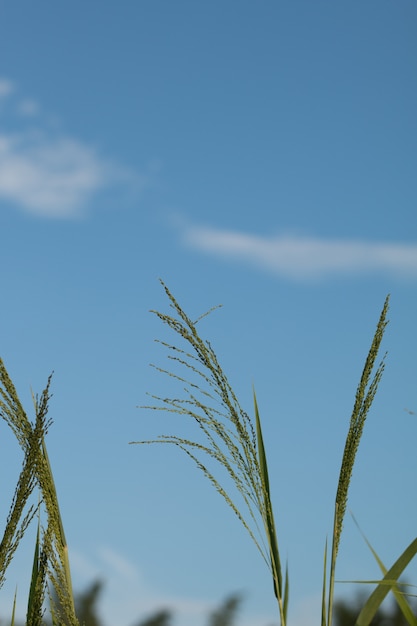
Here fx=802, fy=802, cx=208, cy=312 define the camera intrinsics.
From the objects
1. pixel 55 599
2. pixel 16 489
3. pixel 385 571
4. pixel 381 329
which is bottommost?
pixel 385 571

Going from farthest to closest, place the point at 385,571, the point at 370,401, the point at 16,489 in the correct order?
1. the point at 16,489
2. the point at 370,401
3. the point at 385,571

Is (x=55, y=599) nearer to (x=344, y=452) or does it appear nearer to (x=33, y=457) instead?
(x=33, y=457)

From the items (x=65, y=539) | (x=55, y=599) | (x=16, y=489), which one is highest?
(x=16, y=489)

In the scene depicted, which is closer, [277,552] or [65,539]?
[277,552]

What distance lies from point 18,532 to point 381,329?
1440 mm

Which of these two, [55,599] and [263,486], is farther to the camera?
[55,599]

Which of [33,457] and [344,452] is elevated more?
[33,457]

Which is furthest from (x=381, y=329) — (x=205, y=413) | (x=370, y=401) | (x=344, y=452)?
(x=205, y=413)

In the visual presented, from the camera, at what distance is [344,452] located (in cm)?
254

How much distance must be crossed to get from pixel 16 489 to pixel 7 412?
0.27 metres

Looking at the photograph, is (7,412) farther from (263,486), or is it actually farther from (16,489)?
(263,486)

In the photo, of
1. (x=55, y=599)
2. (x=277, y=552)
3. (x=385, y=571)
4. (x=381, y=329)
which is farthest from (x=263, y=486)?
(x=55, y=599)

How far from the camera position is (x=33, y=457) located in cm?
270

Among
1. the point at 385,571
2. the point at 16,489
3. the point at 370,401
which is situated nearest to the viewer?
the point at 385,571
